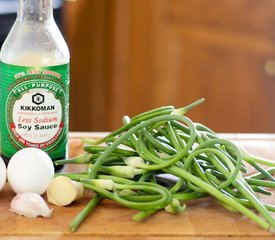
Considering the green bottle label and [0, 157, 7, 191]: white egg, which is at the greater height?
the green bottle label

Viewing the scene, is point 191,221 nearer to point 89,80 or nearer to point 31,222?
point 31,222

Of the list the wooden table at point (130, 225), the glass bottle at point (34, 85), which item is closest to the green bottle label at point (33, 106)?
the glass bottle at point (34, 85)

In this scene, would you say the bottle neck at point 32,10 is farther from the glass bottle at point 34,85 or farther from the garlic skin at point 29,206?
the garlic skin at point 29,206

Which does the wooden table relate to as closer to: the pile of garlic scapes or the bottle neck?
the pile of garlic scapes

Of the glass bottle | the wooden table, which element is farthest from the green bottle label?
the wooden table

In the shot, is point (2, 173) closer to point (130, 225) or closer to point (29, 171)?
point (29, 171)

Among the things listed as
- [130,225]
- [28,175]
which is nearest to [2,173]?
[28,175]

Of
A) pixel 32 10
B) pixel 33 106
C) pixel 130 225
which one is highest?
pixel 32 10
